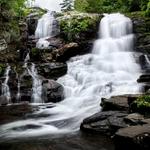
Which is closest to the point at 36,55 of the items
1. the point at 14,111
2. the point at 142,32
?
the point at 14,111

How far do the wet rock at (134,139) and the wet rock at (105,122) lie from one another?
4.32 ft

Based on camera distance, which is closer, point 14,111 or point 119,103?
point 119,103

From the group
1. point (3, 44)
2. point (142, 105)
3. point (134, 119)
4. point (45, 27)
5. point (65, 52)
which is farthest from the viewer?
point (45, 27)

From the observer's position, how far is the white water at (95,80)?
11.7 metres

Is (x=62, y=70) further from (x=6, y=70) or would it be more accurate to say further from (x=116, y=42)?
(x=116, y=42)

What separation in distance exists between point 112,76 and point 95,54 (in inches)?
120

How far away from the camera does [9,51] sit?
63.8ft

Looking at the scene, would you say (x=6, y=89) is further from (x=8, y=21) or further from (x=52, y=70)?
(x=8, y=21)

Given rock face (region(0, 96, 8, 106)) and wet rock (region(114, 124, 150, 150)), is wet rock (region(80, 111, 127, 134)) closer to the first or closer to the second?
wet rock (region(114, 124, 150, 150))

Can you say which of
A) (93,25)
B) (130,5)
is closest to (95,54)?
(93,25)

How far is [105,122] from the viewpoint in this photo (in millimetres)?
10594

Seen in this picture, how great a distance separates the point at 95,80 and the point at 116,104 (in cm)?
529

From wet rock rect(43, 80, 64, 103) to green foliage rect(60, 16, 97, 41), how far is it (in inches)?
201

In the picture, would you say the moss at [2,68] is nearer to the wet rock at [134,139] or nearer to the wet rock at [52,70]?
the wet rock at [52,70]
